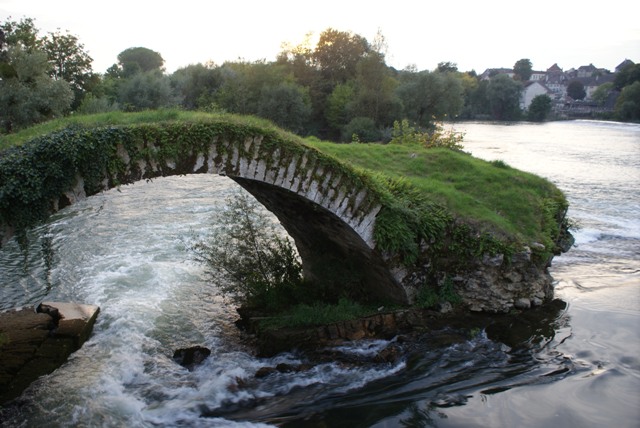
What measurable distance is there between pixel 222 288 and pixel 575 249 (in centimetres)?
1067

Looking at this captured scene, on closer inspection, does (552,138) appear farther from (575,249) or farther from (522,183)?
(522,183)

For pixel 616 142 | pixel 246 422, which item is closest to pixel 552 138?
pixel 616 142

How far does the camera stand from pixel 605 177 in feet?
89.7

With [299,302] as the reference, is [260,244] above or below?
above

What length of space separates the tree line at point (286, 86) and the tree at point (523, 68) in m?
82.7

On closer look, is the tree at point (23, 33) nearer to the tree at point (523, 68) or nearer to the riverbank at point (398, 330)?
the riverbank at point (398, 330)

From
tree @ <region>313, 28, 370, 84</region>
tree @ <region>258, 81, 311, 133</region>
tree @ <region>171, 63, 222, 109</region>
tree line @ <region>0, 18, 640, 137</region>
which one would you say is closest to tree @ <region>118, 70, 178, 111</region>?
tree line @ <region>0, 18, 640, 137</region>

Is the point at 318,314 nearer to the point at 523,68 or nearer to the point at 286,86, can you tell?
the point at 286,86

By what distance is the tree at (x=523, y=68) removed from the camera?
427 feet

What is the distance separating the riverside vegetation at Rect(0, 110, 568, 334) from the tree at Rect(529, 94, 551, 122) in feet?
221

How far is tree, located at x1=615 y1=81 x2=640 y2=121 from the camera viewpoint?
6384 cm

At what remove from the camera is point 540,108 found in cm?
7319

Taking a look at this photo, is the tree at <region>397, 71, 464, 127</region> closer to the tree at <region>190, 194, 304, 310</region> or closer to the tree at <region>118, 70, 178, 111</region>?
the tree at <region>118, 70, 178, 111</region>

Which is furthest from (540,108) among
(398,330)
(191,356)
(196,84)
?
(191,356)
